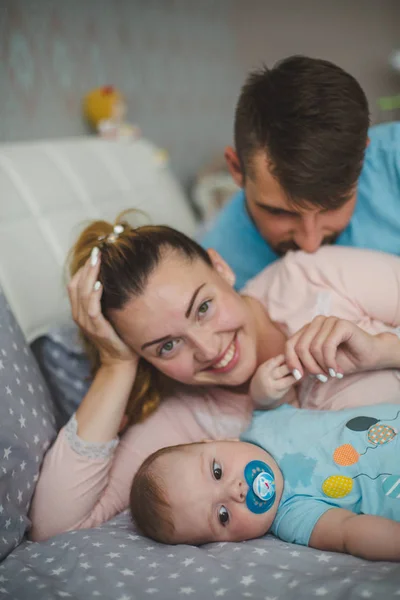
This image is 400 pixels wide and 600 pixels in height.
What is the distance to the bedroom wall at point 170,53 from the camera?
2.33 meters

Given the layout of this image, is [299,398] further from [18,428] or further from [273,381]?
[18,428]

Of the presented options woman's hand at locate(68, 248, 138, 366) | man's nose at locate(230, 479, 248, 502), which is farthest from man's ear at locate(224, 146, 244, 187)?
man's nose at locate(230, 479, 248, 502)

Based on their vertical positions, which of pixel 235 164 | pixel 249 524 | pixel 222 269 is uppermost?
pixel 235 164

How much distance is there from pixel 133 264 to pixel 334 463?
55 cm

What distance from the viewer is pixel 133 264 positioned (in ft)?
4.03

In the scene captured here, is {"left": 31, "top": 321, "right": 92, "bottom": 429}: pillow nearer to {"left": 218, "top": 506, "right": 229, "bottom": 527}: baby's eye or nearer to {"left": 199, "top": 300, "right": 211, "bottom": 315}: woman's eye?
{"left": 199, "top": 300, "right": 211, "bottom": 315}: woman's eye

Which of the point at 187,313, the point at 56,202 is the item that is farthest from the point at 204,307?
the point at 56,202

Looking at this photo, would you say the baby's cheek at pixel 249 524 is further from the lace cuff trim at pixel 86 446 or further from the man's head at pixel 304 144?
the man's head at pixel 304 144

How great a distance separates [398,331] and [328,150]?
0.40m

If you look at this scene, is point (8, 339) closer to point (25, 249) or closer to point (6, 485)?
point (6, 485)

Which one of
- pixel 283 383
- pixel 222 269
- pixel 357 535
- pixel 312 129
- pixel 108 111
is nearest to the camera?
pixel 357 535

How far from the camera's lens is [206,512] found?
3.43ft

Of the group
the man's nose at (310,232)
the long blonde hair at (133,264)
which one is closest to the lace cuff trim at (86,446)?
the long blonde hair at (133,264)

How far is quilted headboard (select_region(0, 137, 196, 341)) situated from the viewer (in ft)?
5.49
